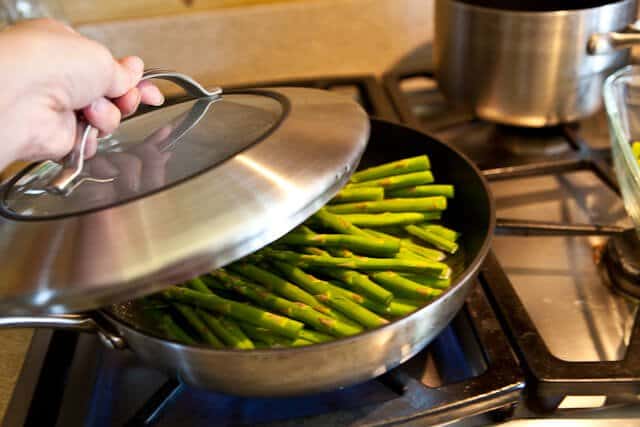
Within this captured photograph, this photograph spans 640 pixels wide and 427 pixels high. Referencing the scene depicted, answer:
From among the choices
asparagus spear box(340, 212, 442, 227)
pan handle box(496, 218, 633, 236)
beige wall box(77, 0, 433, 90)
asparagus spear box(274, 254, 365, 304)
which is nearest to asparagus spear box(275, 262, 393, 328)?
asparagus spear box(274, 254, 365, 304)

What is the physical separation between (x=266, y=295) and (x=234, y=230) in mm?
187

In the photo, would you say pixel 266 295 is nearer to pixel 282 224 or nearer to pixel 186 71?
pixel 282 224

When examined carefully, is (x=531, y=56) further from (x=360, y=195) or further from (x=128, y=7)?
(x=128, y=7)

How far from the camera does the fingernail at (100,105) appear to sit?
19.0 inches

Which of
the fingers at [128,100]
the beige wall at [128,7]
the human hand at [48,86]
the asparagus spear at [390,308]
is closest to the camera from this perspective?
the human hand at [48,86]

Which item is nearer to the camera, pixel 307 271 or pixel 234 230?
pixel 234 230

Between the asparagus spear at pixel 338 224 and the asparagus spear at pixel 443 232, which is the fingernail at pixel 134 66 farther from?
the asparagus spear at pixel 443 232

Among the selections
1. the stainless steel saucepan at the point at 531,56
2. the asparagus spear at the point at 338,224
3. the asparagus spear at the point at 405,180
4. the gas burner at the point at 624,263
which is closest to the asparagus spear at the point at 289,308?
the asparagus spear at the point at 338,224

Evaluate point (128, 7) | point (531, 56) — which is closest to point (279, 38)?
point (128, 7)

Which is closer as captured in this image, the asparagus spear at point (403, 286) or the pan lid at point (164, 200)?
the pan lid at point (164, 200)

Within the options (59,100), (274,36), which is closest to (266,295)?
(59,100)

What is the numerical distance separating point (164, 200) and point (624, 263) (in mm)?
557

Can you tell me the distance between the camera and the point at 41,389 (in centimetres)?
63

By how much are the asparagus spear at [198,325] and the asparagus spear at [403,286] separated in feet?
0.63
